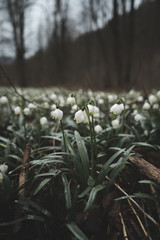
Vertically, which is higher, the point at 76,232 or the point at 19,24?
the point at 19,24

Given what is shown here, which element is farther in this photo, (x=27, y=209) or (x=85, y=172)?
(x=85, y=172)

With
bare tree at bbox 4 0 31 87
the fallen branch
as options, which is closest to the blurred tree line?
bare tree at bbox 4 0 31 87

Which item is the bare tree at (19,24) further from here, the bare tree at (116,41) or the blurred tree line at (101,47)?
the bare tree at (116,41)

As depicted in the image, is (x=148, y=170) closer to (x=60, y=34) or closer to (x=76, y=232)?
(x=76, y=232)

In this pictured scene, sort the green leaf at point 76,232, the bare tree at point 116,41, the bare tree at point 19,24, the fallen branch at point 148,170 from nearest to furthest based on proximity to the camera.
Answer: the green leaf at point 76,232
the fallen branch at point 148,170
the bare tree at point 116,41
the bare tree at point 19,24

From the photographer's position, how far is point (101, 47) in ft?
31.7

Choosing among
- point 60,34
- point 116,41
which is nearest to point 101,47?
point 116,41

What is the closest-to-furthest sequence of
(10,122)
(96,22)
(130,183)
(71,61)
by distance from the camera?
(130,183) → (10,122) → (96,22) → (71,61)

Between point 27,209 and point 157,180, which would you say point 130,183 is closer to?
point 157,180

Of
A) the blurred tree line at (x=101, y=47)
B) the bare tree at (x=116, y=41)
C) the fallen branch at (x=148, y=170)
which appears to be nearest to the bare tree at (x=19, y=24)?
the blurred tree line at (x=101, y=47)

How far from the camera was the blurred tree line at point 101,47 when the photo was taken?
835 cm

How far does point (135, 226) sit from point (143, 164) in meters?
0.44

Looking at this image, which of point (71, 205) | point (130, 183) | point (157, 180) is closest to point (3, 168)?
point (71, 205)

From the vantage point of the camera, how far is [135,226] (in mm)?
1150
